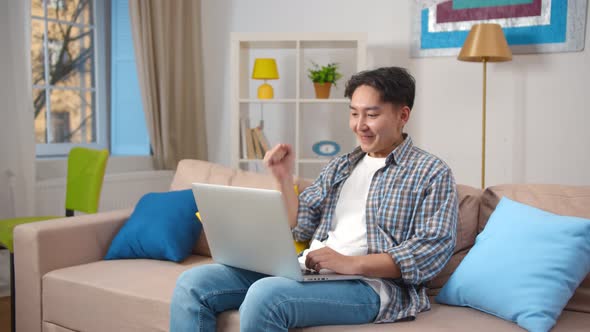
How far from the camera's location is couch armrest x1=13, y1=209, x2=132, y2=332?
7.32 feet

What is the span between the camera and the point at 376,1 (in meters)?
3.94

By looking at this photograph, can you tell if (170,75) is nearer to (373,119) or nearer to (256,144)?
(256,144)

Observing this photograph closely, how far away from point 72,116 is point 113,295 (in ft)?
7.28

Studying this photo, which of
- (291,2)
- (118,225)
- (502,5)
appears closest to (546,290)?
(118,225)

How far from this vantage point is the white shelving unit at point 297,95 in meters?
3.67

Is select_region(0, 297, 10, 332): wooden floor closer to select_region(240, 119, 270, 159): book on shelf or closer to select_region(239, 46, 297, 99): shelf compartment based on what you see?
select_region(240, 119, 270, 159): book on shelf

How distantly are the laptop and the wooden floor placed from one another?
58.6 inches

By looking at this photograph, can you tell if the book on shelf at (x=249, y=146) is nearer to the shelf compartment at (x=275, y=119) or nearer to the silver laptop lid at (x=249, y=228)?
the shelf compartment at (x=275, y=119)

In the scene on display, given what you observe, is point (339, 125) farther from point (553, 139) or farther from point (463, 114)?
point (553, 139)

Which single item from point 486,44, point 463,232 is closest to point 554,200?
point 463,232

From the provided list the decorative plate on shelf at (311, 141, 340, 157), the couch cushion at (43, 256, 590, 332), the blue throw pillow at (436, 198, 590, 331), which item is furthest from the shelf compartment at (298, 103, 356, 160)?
the blue throw pillow at (436, 198, 590, 331)

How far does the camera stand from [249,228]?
60.3 inches

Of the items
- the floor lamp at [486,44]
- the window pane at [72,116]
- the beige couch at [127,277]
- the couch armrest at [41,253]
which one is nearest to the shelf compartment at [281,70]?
the window pane at [72,116]

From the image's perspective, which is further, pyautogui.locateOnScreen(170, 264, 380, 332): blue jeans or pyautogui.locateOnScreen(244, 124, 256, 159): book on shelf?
pyautogui.locateOnScreen(244, 124, 256, 159): book on shelf
